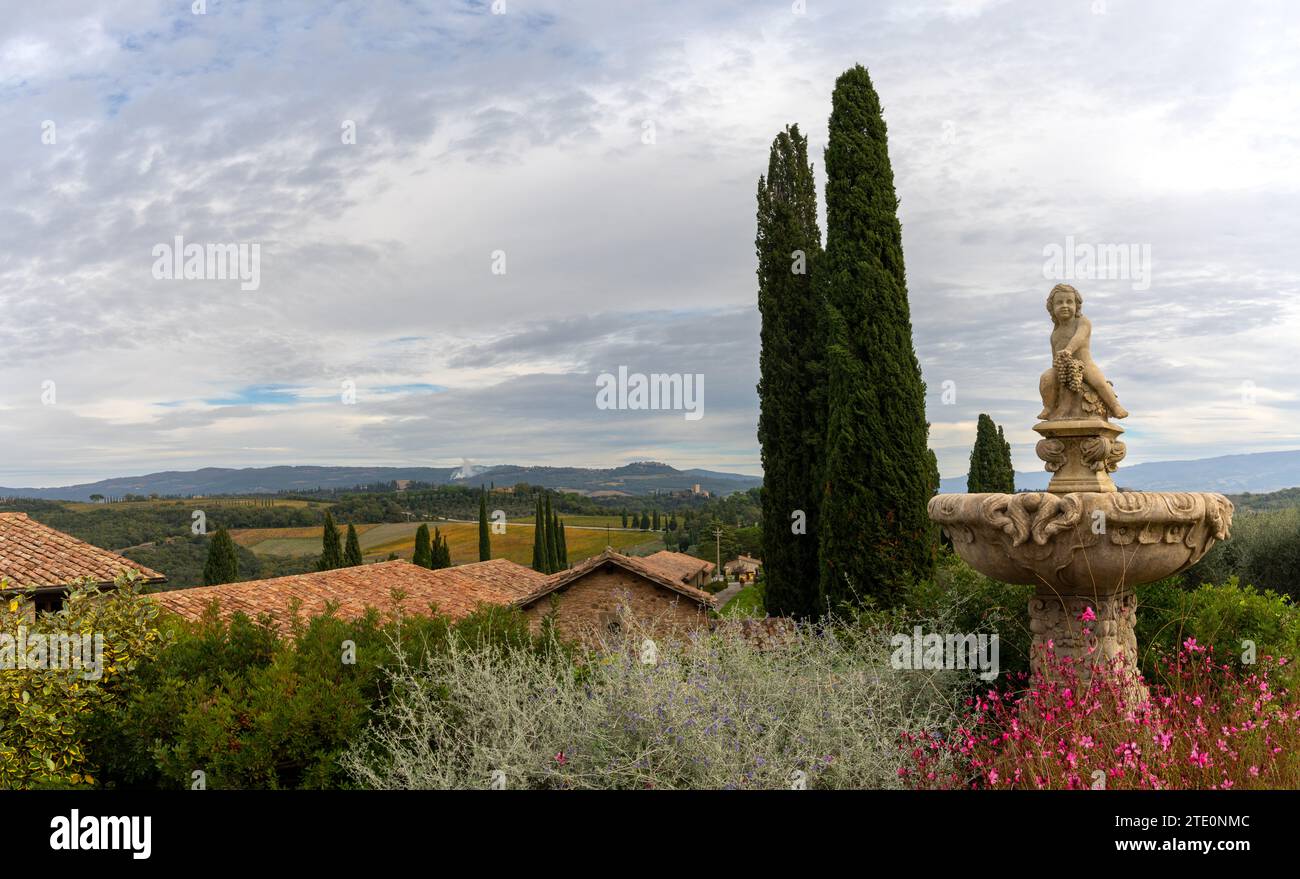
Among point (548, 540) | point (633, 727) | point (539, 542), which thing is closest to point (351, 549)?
point (539, 542)

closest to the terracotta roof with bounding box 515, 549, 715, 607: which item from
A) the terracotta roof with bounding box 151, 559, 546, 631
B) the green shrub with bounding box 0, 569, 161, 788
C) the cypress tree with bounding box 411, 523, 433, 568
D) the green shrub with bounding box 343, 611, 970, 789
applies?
the terracotta roof with bounding box 151, 559, 546, 631

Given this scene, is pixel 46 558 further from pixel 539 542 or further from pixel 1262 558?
pixel 1262 558

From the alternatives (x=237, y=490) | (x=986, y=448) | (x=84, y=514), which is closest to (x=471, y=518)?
(x=237, y=490)

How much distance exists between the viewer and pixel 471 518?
44.9 meters

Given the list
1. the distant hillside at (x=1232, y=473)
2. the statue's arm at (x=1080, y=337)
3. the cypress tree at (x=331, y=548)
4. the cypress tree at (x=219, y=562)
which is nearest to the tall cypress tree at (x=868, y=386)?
the distant hillside at (x=1232, y=473)

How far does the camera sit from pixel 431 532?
40.8m

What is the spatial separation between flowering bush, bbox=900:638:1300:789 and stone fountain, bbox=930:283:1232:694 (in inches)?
14.3

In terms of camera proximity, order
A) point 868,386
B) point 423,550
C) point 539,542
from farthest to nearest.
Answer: point 539,542 < point 423,550 < point 868,386

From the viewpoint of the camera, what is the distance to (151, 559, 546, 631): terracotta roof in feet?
45.8

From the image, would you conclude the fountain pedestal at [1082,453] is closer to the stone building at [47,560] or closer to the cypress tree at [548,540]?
the stone building at [47,560]

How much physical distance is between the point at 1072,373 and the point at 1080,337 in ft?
1.04

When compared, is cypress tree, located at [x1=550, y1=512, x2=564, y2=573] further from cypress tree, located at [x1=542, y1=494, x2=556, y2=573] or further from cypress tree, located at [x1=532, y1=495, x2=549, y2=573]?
cypress tree, located at [x1=532, y1=495, x2=549, y2=573]
